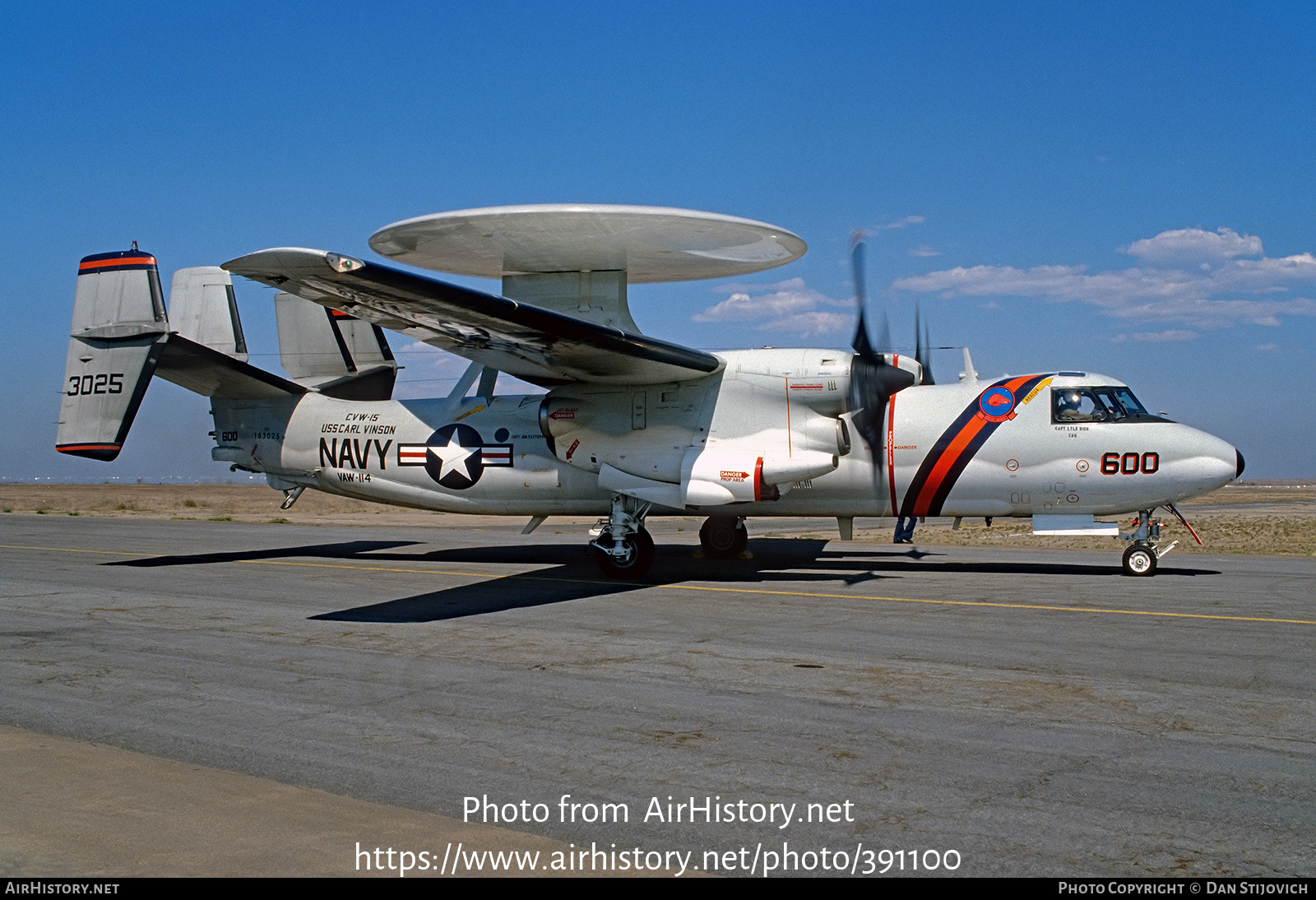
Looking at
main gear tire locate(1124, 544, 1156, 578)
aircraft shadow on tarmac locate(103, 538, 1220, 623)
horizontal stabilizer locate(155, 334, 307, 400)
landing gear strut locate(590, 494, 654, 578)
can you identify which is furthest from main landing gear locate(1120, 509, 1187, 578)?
horizontal stabilizer locate(155, 334, 307, 400)

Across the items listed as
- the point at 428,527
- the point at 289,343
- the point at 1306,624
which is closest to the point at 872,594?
the point at 1306,624

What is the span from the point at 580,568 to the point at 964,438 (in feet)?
25.1

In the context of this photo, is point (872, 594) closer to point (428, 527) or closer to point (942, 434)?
point (942, 434)

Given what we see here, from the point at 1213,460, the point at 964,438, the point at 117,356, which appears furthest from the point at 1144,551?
the point at 117,356

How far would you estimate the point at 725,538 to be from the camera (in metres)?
20.3

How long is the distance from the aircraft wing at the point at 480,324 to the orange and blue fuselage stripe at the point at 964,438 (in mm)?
4189

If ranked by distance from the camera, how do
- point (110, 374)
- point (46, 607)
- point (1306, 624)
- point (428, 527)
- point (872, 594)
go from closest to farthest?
point (1306, 624)
point (46, 607)
point (872, 594)
point (110, 374)
point (428, 527)

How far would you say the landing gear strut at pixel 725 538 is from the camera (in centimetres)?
2027

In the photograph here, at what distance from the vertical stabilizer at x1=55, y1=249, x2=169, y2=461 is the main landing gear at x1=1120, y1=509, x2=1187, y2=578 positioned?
1850 cm

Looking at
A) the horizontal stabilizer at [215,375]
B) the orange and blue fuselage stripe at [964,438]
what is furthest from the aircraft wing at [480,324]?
the horizontal stabilizer at [215,375]

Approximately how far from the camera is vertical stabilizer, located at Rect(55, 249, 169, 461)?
18.8m

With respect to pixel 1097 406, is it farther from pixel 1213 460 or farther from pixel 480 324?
pixel 480 324

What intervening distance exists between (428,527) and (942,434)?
20.6 meters

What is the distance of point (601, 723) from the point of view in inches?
298
